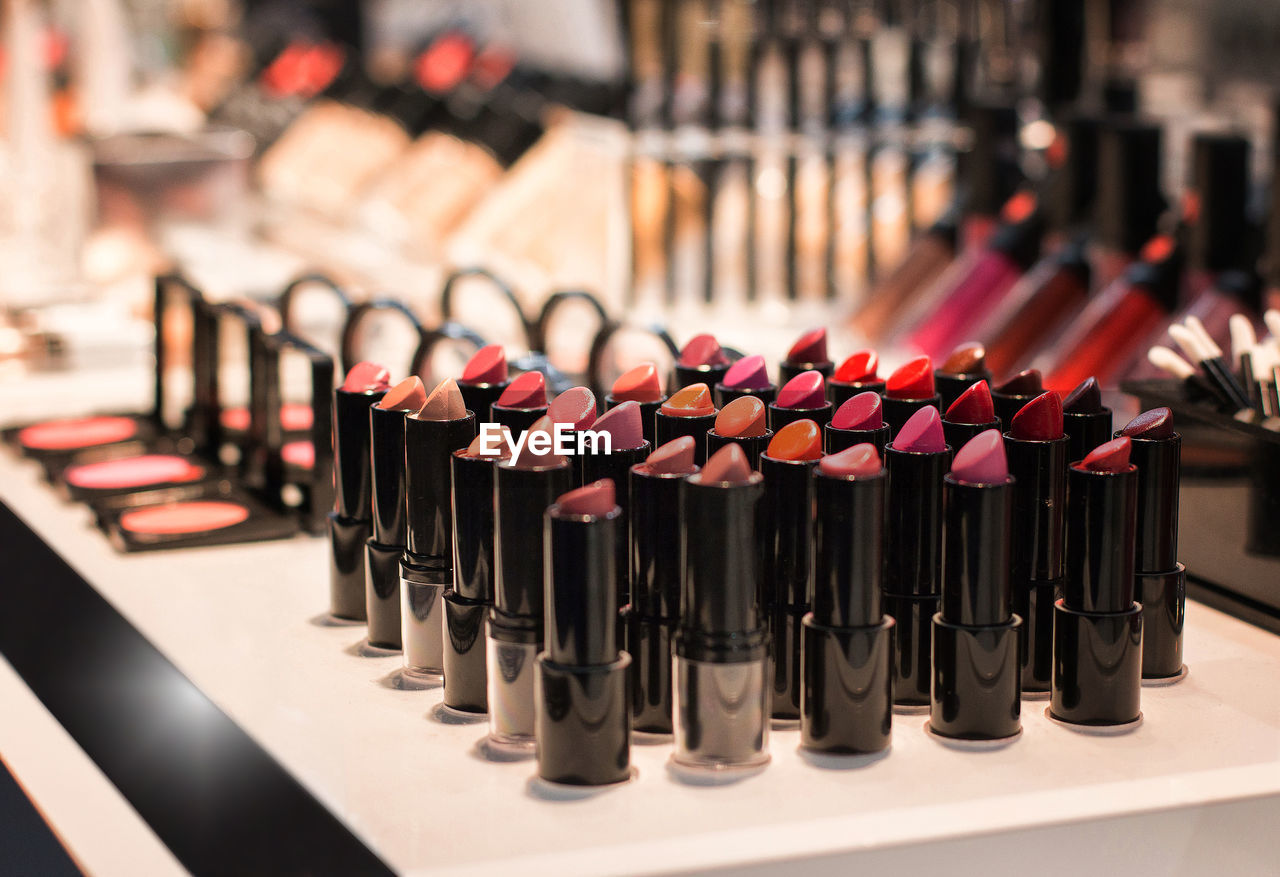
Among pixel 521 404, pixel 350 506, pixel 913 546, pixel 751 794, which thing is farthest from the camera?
pixel 350 506

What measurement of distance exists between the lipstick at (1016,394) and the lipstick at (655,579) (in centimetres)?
30

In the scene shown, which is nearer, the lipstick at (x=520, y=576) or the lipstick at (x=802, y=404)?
the lipstick at (x=520, y=576)

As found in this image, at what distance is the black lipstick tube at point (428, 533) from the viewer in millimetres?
1111

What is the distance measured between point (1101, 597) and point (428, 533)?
1.51 feet

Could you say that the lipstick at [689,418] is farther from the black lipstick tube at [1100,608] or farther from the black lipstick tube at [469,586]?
the black lipstick tube at [1100,608]

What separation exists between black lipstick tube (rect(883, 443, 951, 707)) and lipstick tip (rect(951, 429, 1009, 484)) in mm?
33

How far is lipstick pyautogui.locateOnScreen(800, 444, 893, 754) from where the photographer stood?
0.96m

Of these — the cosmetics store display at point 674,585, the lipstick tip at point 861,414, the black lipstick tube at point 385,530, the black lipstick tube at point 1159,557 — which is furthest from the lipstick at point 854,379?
the black lipstick tube at point 385,530

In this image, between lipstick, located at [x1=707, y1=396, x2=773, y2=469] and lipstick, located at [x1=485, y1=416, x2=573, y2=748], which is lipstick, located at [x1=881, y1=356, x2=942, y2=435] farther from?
lipstick, located at [x1=485, y1=416, x2=573, y2=748]

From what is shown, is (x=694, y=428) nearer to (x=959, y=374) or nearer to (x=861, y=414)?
(x=861, y=414)

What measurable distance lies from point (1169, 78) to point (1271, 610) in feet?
5.60

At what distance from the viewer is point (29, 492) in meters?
1.68

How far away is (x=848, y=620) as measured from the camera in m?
0.97

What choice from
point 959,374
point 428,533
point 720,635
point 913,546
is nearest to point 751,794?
point 720,635
